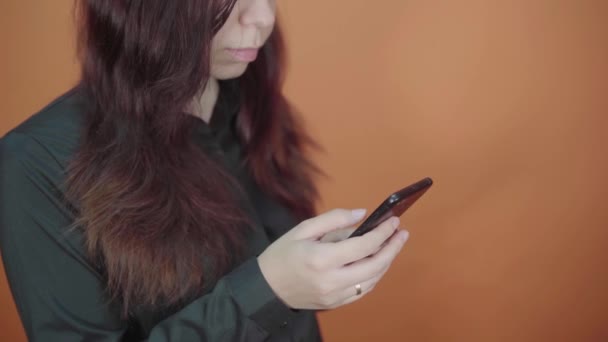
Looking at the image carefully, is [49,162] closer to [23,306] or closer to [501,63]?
[23,306]

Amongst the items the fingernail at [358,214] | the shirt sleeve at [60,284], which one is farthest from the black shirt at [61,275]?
the fingernail at [358,214]

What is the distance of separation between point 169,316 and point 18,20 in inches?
31.1

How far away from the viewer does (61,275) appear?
25.7 inches

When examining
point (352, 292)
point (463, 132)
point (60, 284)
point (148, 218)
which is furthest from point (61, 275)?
point (463, 132)

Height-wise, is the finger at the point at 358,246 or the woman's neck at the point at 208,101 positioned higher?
the woman's neck at the point at 208,101

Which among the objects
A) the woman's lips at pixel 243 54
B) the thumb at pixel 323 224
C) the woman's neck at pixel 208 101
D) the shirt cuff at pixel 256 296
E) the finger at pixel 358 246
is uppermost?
the woman's lips at pixel 243 54

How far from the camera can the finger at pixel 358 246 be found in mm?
624

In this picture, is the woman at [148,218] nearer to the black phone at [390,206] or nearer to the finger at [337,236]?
the black phone at [390,206]

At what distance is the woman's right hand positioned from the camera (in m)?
0.62

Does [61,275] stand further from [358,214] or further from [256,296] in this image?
[358,214]

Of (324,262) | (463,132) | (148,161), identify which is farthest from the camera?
(463,132)

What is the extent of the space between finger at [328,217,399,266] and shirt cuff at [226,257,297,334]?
0.09 m

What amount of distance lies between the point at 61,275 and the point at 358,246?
→ 33cm

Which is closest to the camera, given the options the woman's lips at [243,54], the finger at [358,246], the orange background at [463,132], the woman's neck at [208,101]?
the finger at [358,246]
